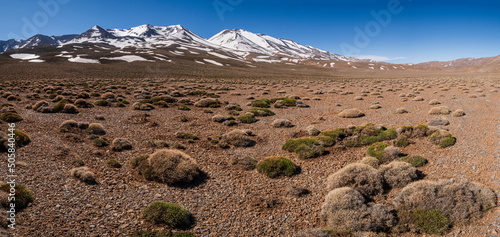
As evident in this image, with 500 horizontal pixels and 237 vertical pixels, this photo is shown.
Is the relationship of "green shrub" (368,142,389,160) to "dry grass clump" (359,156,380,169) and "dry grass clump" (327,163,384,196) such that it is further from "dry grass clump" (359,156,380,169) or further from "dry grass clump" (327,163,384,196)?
"dry grass clump" (327,163,384,196)

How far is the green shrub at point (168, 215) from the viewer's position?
7.20 m

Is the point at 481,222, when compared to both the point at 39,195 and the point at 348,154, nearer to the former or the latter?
the point at 348,154

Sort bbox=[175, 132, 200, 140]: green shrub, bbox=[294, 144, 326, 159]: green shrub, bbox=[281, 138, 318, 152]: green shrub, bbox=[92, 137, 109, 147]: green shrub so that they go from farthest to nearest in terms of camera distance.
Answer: bbox=[175, 132, 200, 140]: green shrub < bbox=[281, 138, 318, 152]: green shrub < bbox=[92, 137, 109, 147]: green shrub < bbox=[294, 144, 326, 159]: green shrub

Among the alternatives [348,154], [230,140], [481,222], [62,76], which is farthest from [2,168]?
[62,76]

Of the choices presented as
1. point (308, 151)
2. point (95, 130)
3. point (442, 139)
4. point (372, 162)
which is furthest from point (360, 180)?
point (95, 130)

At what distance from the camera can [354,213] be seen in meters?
7.12

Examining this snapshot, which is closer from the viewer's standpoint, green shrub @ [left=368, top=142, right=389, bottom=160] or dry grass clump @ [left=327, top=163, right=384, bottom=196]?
dry grass clump @ [left=327, top=163, right=384, bottom=196]

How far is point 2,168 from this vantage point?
30.2 feet

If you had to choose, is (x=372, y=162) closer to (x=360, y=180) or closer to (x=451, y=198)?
(x=360, y=180)

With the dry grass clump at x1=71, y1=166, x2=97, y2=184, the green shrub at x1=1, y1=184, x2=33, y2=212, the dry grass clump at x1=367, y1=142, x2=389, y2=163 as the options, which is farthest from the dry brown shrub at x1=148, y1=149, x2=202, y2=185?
the dry grass clump at x1=367, y1=142, x2=389, y2=163

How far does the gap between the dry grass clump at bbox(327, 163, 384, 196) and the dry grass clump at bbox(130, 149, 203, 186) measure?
5.93 m

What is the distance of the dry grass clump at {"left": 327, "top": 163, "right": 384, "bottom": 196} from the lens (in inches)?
342

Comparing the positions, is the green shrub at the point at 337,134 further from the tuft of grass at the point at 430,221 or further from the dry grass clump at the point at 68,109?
the dry grass clump at the point at 68,109

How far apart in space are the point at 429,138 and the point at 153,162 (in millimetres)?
14982
